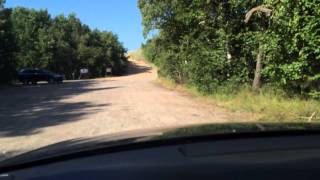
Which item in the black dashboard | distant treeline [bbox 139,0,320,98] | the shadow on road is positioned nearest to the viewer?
the black dashboard

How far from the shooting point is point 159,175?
2.62 metres

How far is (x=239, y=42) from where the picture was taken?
31.0 metres

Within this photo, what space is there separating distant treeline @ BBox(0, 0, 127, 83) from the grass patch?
5173cm

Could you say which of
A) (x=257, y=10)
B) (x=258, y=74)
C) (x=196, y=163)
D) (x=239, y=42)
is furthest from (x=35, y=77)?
(x=196, y=163)

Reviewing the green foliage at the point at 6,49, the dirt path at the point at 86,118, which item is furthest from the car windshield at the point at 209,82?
the green foliage at the point at 6,49

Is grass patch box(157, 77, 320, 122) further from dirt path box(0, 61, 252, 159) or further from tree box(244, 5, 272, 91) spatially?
dirt path box(0, 61, 252, 159)

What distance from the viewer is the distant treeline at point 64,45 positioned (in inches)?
3416

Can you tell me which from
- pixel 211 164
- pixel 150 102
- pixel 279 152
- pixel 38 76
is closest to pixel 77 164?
pixel 211 164

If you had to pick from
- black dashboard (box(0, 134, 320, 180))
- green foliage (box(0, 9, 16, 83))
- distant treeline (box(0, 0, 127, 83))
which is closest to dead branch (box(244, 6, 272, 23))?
black dashboard (box(0, 134, 320, 180))

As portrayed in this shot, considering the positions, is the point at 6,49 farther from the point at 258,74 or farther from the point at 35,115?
the point at 35,115

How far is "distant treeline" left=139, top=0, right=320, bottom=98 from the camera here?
21.4 m

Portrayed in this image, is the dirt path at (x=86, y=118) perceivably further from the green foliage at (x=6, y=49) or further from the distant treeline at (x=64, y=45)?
the distant treeline at (x=64, y=45)

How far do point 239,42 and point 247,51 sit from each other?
765 millimetres

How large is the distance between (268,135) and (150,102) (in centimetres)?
2576
